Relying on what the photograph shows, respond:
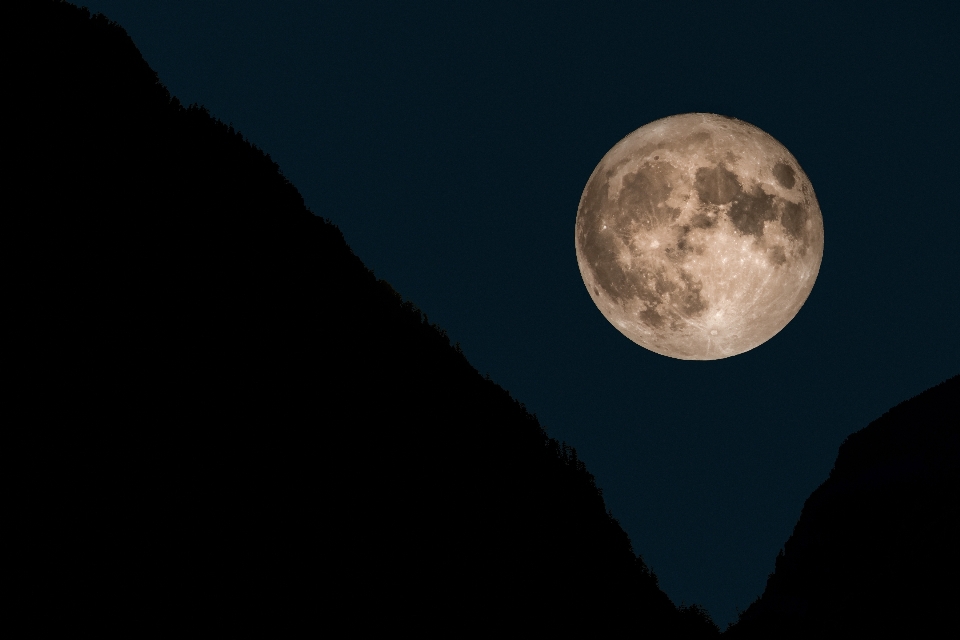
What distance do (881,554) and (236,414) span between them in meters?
12.5

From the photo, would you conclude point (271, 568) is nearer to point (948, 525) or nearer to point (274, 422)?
point (274, 422)

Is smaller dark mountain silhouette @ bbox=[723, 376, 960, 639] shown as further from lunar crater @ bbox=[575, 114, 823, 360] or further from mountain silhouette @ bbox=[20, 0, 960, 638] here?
lunar crater @ bbox=[575, 114, 823, 360]

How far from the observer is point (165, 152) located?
13.9 m

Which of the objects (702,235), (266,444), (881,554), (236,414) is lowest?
(266,444)

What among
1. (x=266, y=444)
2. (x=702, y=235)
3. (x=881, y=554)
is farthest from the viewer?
(x=881, y=554)

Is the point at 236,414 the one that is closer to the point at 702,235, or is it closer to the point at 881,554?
the point at 702,235

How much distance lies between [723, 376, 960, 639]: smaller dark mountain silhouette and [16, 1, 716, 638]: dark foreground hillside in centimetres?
281

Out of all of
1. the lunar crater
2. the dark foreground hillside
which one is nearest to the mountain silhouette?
the dark foreground hillside

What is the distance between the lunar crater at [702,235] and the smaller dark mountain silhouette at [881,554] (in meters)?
4.85

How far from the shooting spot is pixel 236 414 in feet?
36.7

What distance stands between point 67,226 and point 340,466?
5501 mm

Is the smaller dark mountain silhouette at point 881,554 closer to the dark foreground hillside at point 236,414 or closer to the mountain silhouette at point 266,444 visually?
the mountain silhouette at point 266,444

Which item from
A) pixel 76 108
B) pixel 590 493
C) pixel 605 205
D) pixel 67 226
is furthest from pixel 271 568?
pixel 590 493

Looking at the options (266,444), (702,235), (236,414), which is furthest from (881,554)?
(236,414)
